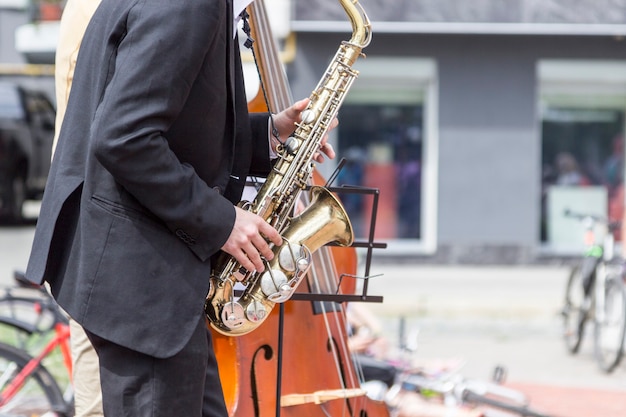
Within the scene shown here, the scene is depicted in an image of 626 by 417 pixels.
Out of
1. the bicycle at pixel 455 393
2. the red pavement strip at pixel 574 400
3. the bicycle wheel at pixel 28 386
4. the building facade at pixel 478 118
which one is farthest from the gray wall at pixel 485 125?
the bicycle wheel at pixel 28 386

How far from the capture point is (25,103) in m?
13.2

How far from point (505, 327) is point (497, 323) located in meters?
0.11

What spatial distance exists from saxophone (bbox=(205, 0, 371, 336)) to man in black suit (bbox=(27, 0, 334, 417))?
0.15m

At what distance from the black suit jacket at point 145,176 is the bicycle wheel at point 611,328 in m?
5.46

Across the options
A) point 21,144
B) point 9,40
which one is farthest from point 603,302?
point 9,40

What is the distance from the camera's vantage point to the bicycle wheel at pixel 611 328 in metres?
6.93

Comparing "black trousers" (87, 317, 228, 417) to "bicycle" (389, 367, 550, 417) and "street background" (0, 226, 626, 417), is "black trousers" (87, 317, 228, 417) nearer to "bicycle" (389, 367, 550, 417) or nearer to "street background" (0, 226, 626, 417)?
"bicycle" (389, 367, 550, 417)

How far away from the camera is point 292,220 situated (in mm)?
2416

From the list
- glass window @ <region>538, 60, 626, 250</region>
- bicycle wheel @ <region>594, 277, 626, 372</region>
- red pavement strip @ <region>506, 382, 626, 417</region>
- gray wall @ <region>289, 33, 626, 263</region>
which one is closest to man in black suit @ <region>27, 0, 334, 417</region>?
red pavement strip @ <region>506, 382, 626, 417</region>

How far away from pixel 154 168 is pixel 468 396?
2.82 meters

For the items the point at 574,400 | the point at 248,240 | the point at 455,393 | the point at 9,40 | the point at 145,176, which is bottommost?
the point at 574,400

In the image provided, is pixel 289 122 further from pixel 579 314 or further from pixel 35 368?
pixel 579 314

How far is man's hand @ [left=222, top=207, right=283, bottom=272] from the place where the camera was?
2.08 m

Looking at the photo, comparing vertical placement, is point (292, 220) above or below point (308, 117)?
below
